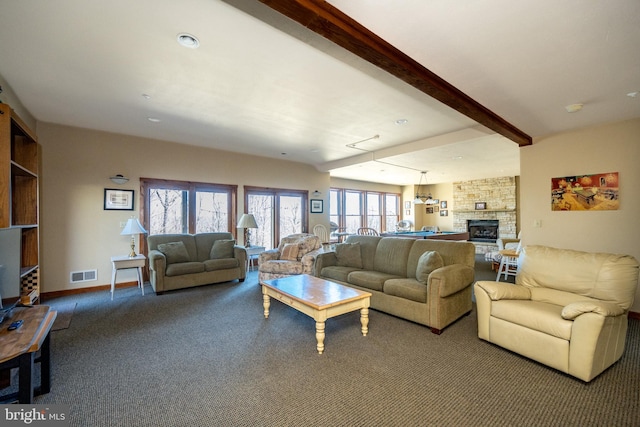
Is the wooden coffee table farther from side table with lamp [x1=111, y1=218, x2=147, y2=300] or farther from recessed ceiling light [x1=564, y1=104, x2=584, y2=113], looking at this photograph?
recessed ceiling light [x1=564, y1=104, x2=584, y2=113]

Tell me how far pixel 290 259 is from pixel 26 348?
11.7ft

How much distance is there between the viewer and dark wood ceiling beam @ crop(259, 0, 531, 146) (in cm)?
156

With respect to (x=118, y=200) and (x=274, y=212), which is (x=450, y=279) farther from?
(x=118, y=200)

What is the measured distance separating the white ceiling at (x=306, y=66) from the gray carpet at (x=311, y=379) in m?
2.58

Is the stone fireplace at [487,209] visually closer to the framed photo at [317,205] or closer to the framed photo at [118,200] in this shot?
the framed photo at [317,205]

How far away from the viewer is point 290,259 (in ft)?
16.2

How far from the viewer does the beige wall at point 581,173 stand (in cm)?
356

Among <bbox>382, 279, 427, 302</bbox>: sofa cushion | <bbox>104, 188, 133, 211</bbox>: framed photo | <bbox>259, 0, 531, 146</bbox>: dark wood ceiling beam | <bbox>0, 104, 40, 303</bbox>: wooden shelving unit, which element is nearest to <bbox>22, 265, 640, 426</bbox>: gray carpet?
<bbox>382, 279, 427, 302</bbox>: sofa cushion

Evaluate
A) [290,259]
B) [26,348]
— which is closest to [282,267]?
[290,259]

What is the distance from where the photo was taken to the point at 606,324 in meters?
2.10

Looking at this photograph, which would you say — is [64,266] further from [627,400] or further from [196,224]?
[627,400]

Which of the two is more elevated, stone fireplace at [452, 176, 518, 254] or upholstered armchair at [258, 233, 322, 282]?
stone fireplace at [452, 176, 518, 254]

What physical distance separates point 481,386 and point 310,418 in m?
1.33

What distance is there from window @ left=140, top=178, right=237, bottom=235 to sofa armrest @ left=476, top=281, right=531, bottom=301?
5216 mm
